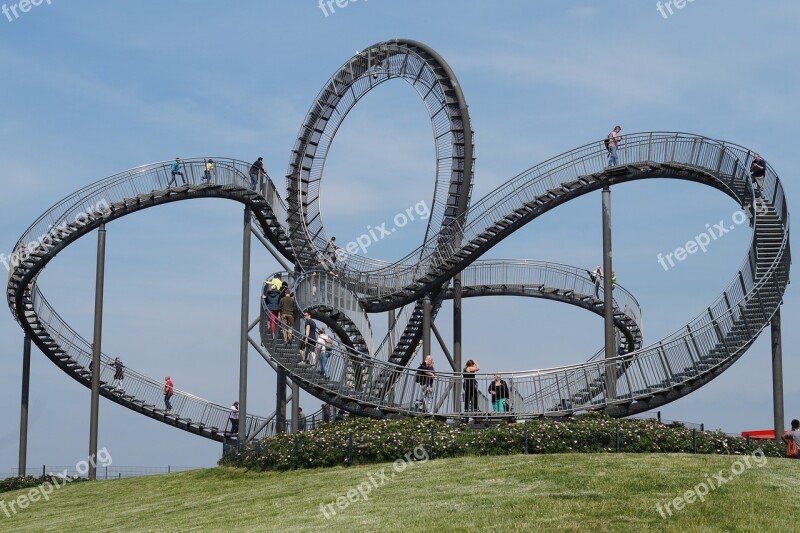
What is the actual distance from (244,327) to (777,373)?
15.5m

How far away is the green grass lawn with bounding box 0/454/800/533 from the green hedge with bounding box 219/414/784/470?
0.67m

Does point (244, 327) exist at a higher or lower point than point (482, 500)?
higher

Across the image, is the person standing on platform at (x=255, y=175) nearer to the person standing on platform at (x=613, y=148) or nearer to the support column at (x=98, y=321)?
the support column at (x=98, y=321)

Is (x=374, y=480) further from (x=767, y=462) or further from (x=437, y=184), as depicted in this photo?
(x=437, y=184)

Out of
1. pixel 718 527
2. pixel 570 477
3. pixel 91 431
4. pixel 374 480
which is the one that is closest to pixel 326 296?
pixel 91 431

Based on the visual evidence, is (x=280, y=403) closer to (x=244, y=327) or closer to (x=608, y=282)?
(x=244, y=327)

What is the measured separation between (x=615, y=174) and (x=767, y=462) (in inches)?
458

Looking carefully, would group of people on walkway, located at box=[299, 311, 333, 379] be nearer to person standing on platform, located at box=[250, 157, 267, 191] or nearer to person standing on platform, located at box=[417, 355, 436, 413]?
person standing on platform, located at box=[417, 355, 436, 413]

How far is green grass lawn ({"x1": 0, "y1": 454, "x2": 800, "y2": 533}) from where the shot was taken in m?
20.2

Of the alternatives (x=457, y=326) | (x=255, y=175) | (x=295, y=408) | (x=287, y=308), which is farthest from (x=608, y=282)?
(x=255, y=175)

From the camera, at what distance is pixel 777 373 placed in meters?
31.8

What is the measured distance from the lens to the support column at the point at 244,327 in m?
36.8

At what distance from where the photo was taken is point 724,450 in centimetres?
2733

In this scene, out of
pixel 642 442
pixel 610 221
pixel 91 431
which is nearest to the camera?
pixel 642 442
